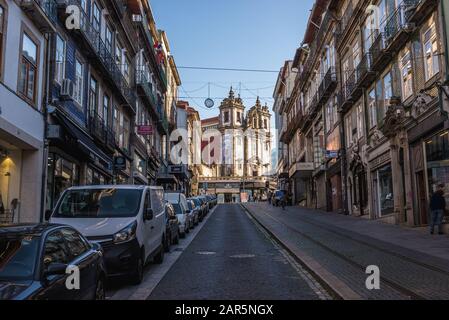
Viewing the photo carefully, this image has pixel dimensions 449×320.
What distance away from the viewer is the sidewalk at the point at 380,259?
8.20 m

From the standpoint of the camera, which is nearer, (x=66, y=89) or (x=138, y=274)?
(x=138, y=274)

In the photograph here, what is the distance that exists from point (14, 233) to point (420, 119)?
56.2 ft

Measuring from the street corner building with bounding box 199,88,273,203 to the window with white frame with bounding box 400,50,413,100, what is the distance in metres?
91.4

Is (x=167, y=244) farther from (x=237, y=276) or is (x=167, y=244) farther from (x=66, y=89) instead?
(x=66, y=89)

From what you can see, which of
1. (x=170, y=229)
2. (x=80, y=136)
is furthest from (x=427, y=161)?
(x=80, y=136)

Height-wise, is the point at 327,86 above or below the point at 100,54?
above

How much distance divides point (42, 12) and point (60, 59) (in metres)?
3.11

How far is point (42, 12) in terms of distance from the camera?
15.8 meters

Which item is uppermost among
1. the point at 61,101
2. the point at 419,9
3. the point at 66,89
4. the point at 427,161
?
the point at 419,9

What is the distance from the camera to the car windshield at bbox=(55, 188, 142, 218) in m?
10.2

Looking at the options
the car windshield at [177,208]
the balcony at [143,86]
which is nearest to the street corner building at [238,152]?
the balcony at [143,86]

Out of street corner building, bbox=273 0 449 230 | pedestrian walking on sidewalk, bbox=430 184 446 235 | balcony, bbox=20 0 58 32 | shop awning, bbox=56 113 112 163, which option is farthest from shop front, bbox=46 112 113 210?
street corner building, bbox=273 0 449 230

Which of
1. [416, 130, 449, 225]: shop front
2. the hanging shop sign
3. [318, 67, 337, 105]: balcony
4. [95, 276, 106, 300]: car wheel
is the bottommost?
[95, 276, 106, 300]: car wheel

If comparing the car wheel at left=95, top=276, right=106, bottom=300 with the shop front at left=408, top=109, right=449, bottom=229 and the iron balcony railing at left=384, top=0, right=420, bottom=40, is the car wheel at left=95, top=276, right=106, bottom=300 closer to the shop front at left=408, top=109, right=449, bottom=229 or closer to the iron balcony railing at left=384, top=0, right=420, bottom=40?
the shop front at left=408, top=109, right=449, bottom=229
